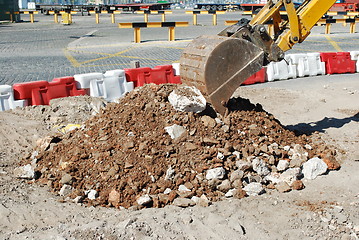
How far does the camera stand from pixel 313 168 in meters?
6.70

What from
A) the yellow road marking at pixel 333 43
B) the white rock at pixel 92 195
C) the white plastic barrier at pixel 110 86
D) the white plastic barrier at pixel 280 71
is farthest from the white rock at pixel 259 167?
the yellow road marking at pixel 333 43

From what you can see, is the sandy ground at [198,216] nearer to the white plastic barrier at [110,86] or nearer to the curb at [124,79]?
the curb at [124,79]

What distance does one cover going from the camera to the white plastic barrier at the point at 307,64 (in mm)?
14234

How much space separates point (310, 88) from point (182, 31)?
576 inches

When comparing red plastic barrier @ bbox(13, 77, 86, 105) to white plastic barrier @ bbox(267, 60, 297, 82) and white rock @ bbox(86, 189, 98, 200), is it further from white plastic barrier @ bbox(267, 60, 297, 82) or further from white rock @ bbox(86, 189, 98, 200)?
white plastic barrier @ bbox(267, 60, 297, 82)

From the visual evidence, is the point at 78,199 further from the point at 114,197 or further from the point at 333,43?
the point at 333,43

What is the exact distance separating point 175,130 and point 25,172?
216 cm

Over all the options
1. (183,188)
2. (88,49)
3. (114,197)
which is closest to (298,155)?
(183,188)

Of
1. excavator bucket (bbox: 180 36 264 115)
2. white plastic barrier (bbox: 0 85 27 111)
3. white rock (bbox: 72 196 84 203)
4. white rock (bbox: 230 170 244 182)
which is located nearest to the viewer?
white rock (bbox: 72 196 84 203)

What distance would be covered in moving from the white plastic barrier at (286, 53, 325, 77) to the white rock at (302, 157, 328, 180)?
25.7 feet

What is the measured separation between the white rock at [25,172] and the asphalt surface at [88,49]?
21.7 ft

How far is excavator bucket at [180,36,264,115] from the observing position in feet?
23.3

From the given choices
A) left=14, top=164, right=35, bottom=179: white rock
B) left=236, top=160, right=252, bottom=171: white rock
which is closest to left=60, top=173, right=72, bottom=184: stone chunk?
left=14, top=164, right=35, bottom=179: white rock

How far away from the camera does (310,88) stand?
12562 mm
